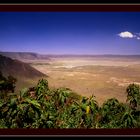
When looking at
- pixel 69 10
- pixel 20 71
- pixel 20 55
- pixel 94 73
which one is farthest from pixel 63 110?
pixel 69 10

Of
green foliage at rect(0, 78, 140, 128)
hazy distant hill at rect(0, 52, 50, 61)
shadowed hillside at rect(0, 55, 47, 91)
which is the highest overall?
hazy distant hill at rect(0, 52, 50, 61)

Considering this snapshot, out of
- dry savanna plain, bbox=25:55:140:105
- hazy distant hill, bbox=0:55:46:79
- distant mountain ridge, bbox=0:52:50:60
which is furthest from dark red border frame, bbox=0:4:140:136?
hazy distant hill, bbox=0:55:46:79

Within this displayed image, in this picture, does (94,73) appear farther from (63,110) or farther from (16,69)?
(16,69)

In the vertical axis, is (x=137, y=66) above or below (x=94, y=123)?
above

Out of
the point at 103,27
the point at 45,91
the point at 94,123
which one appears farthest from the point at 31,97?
the point at 103,27

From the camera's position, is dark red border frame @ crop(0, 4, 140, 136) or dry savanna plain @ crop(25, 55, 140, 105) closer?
dark red border frame @ crop(0, 4, 140, 136)

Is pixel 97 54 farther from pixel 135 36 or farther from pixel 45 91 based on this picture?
pixel 45 91

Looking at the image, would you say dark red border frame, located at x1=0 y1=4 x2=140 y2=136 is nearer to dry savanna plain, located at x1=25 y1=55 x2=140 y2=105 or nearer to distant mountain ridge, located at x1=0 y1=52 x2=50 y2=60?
dry savanna plain, located at x1=25 y1=55 x2=140 y2=105
